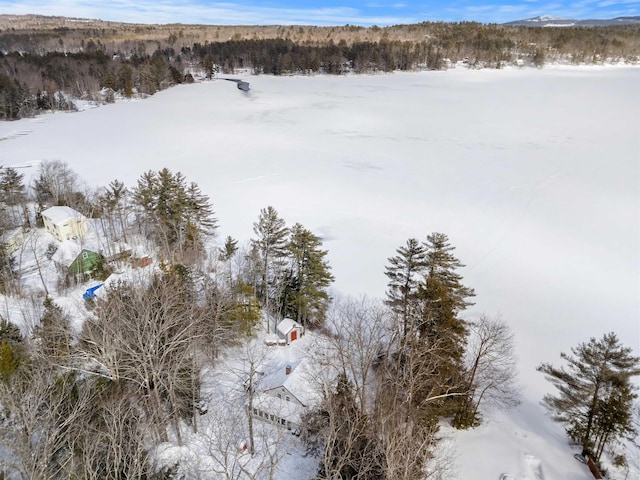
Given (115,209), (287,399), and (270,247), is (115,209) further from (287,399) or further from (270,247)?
(287,399)

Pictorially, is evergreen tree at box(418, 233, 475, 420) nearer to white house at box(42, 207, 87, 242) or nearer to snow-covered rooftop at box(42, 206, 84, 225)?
white house at box(42, 207, 87, 242)

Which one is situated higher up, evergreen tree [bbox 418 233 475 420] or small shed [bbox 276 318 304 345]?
evergreen tree [bbox 418 233 475 420]

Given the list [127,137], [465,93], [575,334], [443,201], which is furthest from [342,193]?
[465,93]

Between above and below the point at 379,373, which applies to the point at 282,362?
below

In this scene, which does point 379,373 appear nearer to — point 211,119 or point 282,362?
point 282,362

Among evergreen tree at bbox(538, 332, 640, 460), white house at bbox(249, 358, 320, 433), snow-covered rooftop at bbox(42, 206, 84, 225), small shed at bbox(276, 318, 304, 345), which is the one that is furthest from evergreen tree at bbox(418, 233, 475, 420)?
snow-covered rooftop at bbox(42, 206, 84, 225)
